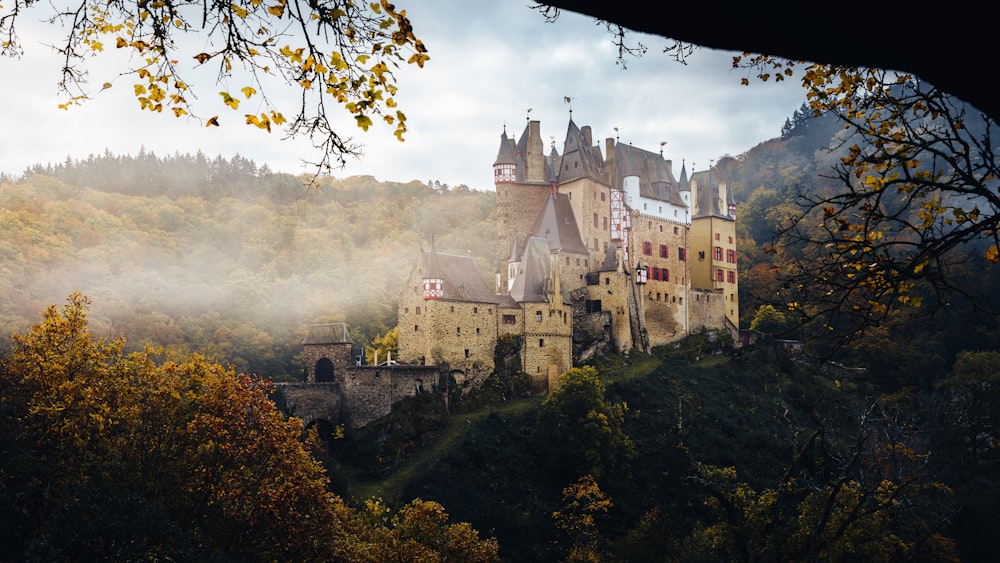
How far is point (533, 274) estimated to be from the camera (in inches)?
1690

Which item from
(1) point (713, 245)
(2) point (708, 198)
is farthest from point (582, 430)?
(2) point (708, 198)

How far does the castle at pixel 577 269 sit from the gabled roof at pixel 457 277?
78mm

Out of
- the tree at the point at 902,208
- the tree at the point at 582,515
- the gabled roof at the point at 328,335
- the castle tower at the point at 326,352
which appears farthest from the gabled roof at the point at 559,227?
the tree at the point at 902,208

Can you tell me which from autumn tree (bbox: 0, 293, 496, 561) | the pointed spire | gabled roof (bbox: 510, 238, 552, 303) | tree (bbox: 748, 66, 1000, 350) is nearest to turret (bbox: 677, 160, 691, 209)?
the pointed spire

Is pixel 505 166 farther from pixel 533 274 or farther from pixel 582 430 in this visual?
pixel 582 430

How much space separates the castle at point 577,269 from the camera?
39.1m

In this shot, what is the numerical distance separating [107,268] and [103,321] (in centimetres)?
609

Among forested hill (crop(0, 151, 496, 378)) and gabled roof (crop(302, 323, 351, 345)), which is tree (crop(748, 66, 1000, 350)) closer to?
gabled roof (crop(302, 323, 351, 345))

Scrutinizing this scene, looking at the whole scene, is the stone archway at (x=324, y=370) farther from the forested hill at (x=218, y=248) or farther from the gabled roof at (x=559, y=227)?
the gabled roof at (x=559, y=227)

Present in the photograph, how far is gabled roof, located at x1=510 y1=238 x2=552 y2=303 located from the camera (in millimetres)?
41875

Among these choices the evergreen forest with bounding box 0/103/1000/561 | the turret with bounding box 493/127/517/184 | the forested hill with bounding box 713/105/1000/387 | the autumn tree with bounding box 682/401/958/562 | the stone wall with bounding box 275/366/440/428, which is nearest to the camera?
the evergreen forest with bounding box 0/103/1000/561

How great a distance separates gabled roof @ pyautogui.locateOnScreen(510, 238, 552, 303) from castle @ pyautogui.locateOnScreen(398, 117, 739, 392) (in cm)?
8

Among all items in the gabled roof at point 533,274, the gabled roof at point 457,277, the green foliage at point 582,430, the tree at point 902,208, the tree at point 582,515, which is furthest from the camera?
the gabled roof at point 533,274

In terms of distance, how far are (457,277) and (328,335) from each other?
6936mm
